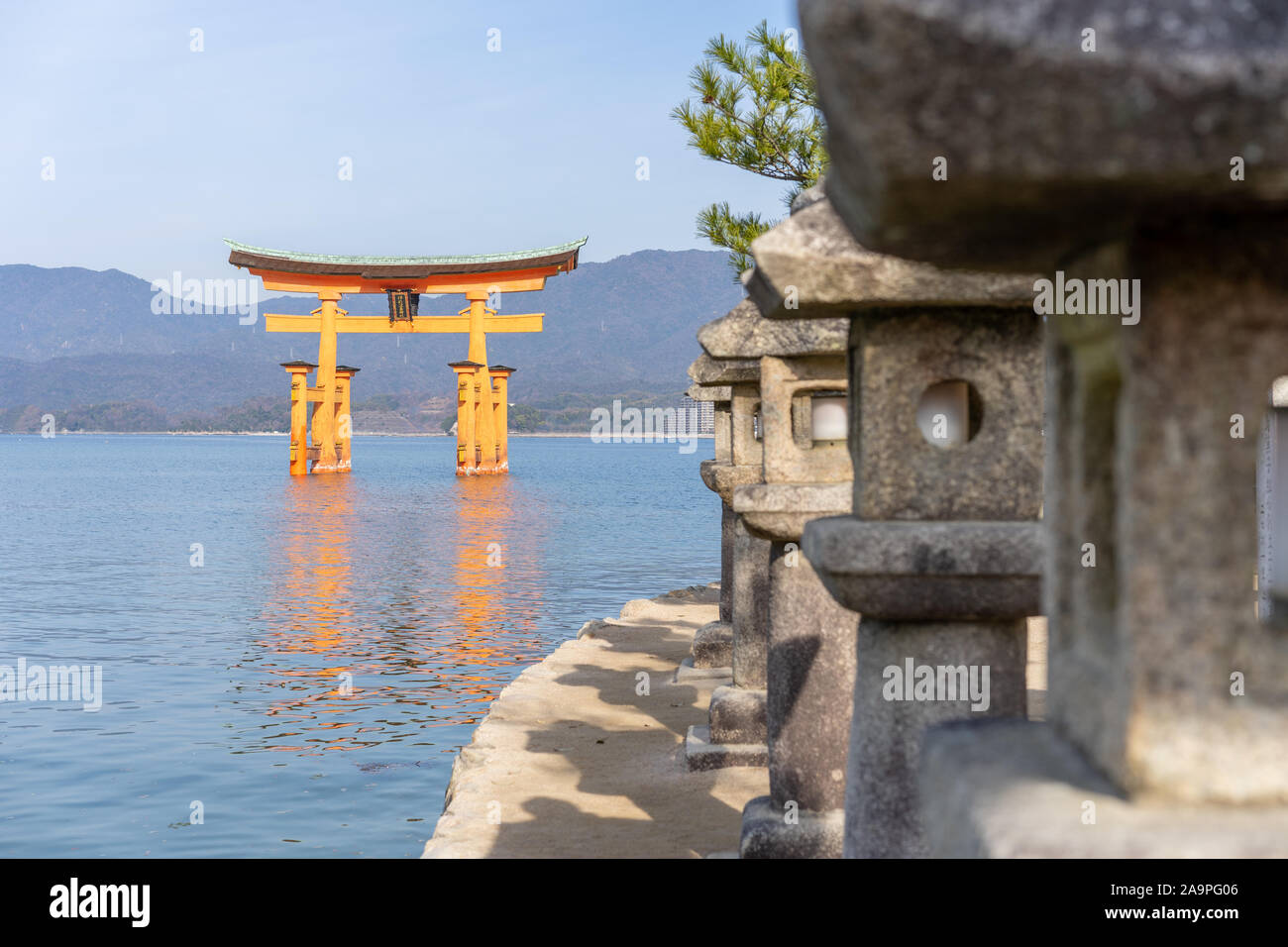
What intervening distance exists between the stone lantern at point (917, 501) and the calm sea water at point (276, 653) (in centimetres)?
478

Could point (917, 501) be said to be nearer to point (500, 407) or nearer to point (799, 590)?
point (799, 590)

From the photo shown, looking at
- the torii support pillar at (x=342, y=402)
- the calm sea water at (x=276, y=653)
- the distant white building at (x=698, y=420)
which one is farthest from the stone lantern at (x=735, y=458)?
the torii support pillar at (x=342, y=402)

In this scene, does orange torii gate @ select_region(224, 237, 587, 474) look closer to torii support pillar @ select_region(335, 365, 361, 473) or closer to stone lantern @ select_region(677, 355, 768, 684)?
torii support pillar @ select_region(335, 365, 361, 473)

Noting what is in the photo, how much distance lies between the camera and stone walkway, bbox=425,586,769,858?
18.4 feet

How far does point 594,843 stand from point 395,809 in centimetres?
245

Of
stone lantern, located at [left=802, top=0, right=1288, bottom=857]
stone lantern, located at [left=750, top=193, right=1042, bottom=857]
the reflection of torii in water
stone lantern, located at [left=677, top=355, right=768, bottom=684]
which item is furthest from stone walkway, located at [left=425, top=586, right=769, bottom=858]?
stone lantern, located at [left=802, top=0, right=1288, bottom=857]

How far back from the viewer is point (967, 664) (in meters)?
2.67

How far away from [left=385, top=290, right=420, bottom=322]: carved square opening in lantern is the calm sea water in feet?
25.4

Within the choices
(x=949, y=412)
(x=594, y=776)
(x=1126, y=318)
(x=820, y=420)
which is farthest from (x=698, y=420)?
(x=1126, y=318)

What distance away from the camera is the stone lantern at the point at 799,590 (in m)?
4.37

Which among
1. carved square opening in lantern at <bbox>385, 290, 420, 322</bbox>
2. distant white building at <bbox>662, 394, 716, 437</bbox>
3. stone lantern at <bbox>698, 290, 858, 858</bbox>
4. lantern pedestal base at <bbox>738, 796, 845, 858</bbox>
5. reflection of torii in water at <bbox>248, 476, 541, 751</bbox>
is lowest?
reflection of torii in water at <bbox>248, 476, 541, 751</bbox>

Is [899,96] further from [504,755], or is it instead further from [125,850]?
[125,850]

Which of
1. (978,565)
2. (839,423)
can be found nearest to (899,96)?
(978,565)

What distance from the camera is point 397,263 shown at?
39.6 metres
